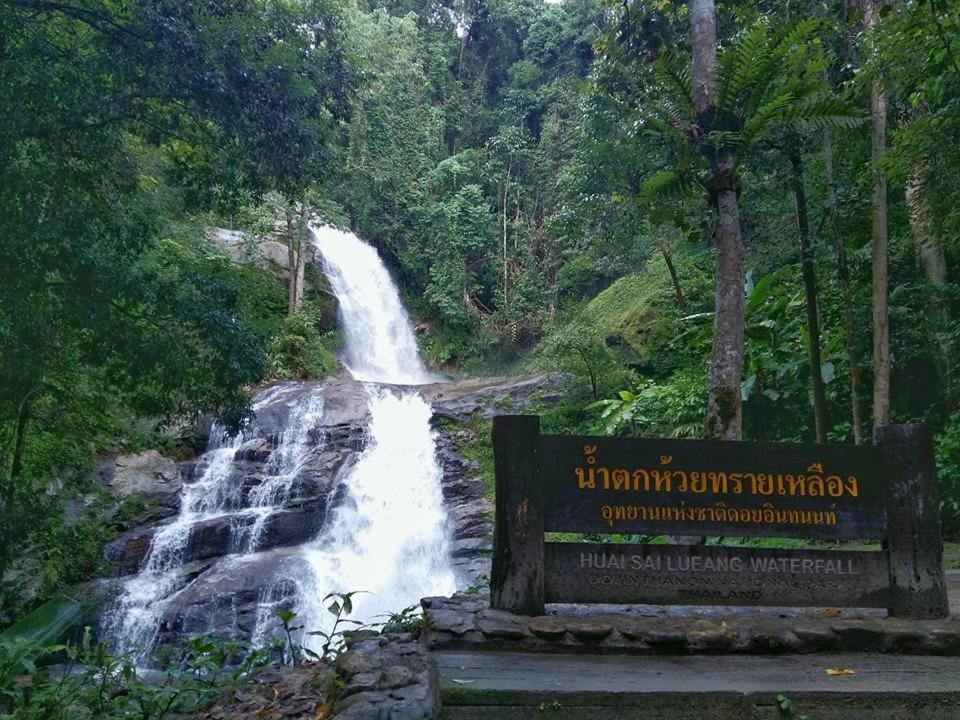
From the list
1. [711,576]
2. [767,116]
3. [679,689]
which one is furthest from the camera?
[767,116]

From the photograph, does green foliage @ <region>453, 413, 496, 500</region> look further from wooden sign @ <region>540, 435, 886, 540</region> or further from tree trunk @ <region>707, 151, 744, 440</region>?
wooden sign @ <region>540, 435, 886, 540</region>

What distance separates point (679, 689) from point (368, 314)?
24.8 meters

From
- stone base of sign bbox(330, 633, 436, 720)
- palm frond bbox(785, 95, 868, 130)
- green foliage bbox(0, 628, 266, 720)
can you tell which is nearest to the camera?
stone base of sign bbox(330, 633, 436, 720)

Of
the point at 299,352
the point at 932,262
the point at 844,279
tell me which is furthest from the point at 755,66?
the point at 299,352

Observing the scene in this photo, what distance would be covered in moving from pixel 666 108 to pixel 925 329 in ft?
18.3

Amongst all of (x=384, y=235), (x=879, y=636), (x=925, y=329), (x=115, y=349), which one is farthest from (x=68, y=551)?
(x=384, y=235)

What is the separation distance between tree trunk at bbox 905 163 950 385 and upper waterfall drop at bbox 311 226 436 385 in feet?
56.4

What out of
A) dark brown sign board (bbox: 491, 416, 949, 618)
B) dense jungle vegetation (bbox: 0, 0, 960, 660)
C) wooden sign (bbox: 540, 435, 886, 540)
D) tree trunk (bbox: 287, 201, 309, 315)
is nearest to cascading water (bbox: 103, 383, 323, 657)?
dense jungle vegetation (bbox: 0, 0, 960, 660)

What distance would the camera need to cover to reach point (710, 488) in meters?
4.63

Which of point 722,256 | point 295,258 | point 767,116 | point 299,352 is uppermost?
point 295,258

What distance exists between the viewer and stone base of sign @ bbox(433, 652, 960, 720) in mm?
3295

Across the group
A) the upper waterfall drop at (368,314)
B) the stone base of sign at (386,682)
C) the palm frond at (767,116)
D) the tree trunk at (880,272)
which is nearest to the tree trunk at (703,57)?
the palm frond at (767,116)

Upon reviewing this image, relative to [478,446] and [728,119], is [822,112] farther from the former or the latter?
[478,446]

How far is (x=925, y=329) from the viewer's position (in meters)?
10.5
